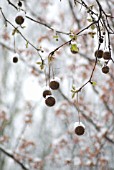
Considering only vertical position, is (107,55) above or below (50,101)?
above

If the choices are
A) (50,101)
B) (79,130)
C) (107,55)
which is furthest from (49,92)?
(107,55)

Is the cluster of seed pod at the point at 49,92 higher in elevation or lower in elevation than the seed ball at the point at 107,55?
lower

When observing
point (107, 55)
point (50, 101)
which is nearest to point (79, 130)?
point (50, 101)

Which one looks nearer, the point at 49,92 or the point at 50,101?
the point at 50,101

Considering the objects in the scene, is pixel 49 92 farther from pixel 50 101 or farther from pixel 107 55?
pixel 107 55

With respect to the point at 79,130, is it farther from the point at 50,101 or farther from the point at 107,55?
the point at 107,55

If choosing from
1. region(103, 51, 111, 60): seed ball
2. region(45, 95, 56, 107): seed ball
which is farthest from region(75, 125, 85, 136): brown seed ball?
region(103, 51, 111, 60): seed ball

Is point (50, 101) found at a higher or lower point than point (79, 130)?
higher

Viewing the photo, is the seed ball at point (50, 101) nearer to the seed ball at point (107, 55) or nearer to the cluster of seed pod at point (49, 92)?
the cluster of seed pod at point (49, 92)

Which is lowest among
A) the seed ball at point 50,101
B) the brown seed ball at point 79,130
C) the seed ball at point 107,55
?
the brown seed ball at point 79,130

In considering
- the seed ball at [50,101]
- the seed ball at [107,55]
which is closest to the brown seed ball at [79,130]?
the seed ball at [50,101]

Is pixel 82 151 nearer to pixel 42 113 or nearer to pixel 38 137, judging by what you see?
pixel 42 113

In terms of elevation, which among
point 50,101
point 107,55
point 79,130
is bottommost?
point 79,130

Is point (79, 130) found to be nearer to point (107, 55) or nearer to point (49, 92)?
point (49, 92)
